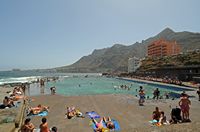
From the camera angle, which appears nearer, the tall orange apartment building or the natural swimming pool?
the natural swimming pool

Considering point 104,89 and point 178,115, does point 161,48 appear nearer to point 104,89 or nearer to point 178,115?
point 104,89

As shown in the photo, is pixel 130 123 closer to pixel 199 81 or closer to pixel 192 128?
pixel 192 128

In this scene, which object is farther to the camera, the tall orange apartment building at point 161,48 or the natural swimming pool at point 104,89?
the tall orange apartment building at point 161,48

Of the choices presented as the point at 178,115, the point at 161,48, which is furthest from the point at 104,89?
the point at 161,48

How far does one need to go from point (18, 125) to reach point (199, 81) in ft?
128

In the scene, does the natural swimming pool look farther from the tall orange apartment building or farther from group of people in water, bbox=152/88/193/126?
the tall orange apartment building

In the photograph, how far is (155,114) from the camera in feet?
42.7

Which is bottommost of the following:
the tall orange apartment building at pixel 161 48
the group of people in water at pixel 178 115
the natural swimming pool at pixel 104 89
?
the natural swimming pool at pixel 104 89

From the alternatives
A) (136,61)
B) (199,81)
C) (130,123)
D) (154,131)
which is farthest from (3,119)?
(136,61)

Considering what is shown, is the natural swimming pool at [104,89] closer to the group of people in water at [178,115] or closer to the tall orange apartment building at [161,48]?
the group of people in water at [178,115]

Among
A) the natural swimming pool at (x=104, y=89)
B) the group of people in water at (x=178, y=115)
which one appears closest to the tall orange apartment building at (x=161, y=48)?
the natural swimming pool at (x=104, y=89)

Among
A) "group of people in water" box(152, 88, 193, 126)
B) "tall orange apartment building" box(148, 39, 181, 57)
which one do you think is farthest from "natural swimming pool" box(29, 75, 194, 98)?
"tall orange apartment building" box(148, 39, 181, 57)

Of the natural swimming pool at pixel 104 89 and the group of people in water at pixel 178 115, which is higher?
the group of people in water at pixel 178 115

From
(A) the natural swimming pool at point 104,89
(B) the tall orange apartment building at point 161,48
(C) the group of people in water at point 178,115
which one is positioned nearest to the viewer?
(C) the group of people in water at point 178,115
